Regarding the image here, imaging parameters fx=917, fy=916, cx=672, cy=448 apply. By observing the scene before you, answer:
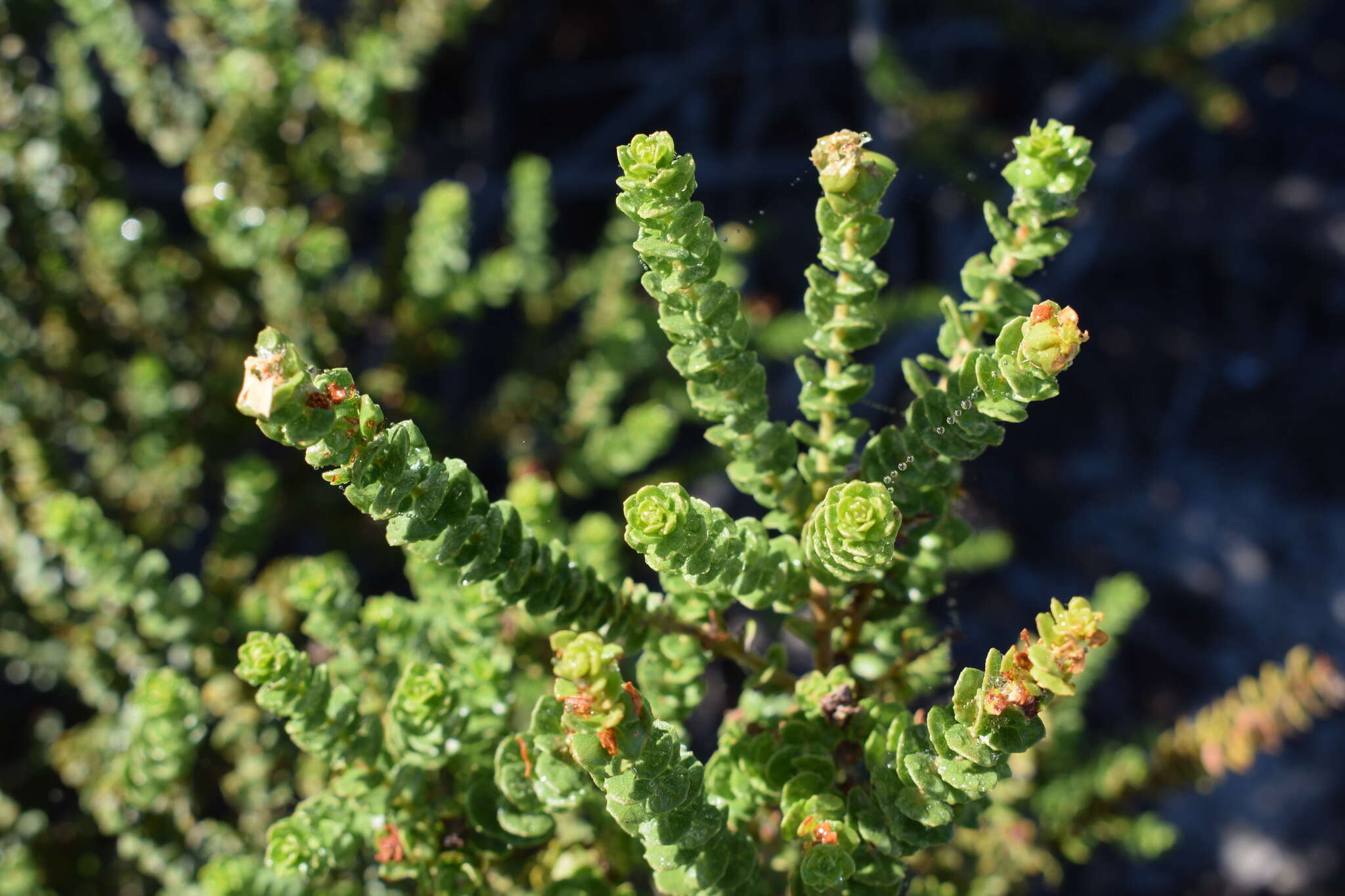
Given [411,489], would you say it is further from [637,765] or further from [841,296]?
[841,296]

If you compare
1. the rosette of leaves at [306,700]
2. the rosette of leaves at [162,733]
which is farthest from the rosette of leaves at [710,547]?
the rosette of leaves at [162,733]

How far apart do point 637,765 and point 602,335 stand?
1827 mm

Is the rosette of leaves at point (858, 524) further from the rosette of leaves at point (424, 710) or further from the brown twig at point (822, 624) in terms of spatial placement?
the rosette of leaves at point (424, 710)

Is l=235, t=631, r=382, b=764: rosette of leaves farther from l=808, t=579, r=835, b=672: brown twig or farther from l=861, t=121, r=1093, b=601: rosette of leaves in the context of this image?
l=861, t=121, r=1093, b=601: rosette of leaves

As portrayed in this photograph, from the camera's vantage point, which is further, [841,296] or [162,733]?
[162,733]

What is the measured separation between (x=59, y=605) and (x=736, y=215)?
9.25 ft

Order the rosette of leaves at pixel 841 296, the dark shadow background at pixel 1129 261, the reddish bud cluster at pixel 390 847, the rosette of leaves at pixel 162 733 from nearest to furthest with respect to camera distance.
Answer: the rosette of leaves at pixel 841 296 → the reddish bud cluster at pixel 390 847 → the rosette of leaves at pixel 162 733 → the dark shadow background at pixel 1129 261

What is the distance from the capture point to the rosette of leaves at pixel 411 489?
86 centimetres

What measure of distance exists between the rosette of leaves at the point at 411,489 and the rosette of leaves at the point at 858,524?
1.22 ft

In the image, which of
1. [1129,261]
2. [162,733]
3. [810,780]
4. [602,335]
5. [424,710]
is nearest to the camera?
[810,780]

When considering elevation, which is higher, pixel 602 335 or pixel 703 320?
pixel 602 335

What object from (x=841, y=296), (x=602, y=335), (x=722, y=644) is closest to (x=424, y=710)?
(x=722, y=644)

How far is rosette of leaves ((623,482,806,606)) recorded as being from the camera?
3.05 feet

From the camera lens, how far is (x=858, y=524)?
0.93 m
